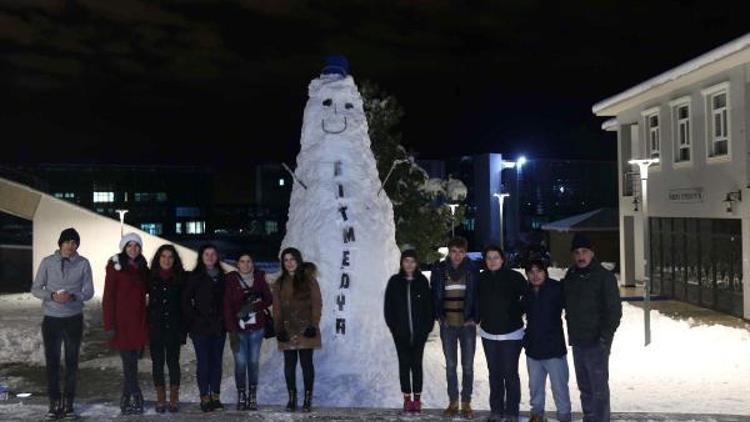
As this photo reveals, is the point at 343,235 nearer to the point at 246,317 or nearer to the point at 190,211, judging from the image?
the point at 246,317

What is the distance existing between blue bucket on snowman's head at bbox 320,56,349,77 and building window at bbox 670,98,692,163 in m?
12.7

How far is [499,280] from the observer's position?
6.61 meters

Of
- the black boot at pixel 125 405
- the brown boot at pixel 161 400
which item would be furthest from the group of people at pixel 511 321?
the black boot at pixel 125 405

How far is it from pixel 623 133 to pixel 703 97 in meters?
6.66

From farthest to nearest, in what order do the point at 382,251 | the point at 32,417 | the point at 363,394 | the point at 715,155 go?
the point at 715,155
the point at 382,251
the point at 363,394
the point at 32,417

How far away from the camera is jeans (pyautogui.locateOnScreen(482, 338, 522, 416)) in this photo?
6.65 metres

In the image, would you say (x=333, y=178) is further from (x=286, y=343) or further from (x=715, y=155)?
(x=715, y=155)

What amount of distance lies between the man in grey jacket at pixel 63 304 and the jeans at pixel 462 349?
11.2 feet

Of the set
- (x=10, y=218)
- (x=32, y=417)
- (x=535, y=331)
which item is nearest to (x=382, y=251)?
(x=535, y=331)

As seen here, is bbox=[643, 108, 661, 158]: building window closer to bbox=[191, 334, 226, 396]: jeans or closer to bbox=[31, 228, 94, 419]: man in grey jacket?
bbox=[191, 334, 226, 396]: jeans

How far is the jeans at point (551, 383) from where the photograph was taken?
657 cm

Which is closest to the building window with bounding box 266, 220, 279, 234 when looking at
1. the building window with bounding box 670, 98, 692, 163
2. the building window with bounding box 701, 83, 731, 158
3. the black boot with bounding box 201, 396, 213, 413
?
the building window with bounding box 670, 98, 692, 163

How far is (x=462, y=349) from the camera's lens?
703 cm

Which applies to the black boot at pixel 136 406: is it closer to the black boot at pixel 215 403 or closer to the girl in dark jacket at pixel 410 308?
the black boot at pixel 215 403
